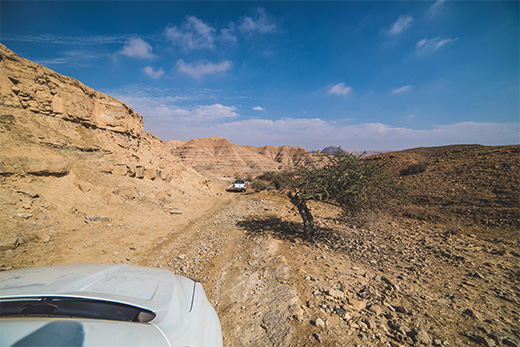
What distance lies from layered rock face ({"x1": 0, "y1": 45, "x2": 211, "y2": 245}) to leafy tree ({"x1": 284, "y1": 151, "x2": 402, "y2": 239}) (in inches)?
304

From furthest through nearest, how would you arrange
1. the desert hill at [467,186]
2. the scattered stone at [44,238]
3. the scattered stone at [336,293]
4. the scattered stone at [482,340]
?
the desert hill at [467,186] → the scattered stone at [44,238] → the scattered stone at [336,293] → the scattered stone at [482,340]

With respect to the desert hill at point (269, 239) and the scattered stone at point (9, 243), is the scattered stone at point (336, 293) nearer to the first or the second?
the desert hill at point (269, 239)

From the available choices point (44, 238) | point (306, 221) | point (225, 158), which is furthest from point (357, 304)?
point (225, 158)

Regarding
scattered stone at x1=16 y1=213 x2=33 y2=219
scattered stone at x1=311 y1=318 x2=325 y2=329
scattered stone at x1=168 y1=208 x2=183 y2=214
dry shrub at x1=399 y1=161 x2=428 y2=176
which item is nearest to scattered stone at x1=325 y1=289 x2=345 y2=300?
scattered stone at x1=311 y1=318 x2=325 y2=329

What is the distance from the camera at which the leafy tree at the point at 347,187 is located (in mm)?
6246

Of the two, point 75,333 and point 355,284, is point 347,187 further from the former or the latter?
point 75,333

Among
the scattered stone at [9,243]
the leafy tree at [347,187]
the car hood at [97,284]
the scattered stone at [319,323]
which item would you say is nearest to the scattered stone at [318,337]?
the scattered stone at [319,323]

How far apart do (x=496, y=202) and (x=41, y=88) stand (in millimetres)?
22797

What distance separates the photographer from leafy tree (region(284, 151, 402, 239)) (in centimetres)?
625

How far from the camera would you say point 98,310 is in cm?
150

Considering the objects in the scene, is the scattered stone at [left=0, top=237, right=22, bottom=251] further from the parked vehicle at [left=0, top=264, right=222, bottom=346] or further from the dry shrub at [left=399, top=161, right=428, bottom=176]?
the dry shrub at [left=399, top=161, right=428, bottom=176]

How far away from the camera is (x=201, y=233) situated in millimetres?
8039

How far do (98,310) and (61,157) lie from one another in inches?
462

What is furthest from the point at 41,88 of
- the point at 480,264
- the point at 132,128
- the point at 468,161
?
the point at 468,161
